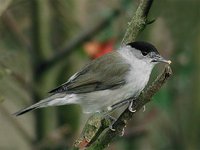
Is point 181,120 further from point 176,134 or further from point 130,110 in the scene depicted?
point 130,110

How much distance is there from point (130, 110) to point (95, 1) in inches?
117

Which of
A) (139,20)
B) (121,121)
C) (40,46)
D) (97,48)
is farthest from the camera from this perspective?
(40,46)

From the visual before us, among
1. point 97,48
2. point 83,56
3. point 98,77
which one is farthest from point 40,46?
point 98,77

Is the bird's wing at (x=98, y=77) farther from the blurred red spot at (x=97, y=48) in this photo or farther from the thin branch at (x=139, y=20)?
the blurred red spot at (x=97, y=48)

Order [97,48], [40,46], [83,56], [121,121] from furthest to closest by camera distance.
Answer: [40,46] → [83,56] → [97,48] → [121,121]

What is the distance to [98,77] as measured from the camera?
4953 mm

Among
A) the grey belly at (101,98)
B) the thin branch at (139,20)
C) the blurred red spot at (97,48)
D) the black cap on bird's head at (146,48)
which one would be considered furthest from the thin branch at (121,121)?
the blurred red spot at (97,48)

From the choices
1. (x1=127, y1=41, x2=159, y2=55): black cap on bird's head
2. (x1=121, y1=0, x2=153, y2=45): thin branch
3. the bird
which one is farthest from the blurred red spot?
(x1=121, y1=0, x2=153, y2=45): thin branch

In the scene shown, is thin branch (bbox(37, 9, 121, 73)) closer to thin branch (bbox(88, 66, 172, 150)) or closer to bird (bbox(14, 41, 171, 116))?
bird (bbox(14, 41, 171, 116))

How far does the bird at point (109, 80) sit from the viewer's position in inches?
189

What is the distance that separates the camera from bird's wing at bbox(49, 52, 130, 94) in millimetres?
4908

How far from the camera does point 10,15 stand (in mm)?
6094

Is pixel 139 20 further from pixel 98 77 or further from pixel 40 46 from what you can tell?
pixel 40 46

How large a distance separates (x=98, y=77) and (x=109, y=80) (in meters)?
0.08
